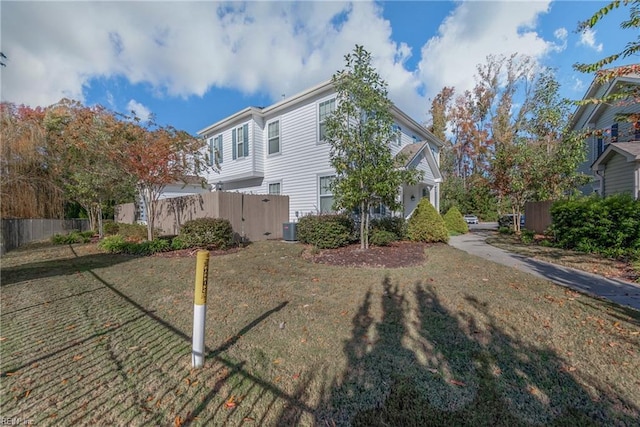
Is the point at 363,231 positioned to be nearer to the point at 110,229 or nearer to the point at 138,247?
the point at 138,247

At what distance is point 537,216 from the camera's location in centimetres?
1245

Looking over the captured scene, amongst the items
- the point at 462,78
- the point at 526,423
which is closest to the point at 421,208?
the point at 526,423

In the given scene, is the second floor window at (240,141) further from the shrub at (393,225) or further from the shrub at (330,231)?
the shrub at (393,225)

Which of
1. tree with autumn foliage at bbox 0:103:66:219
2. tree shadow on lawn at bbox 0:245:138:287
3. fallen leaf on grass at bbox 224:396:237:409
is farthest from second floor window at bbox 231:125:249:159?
fallen leaf on grass at bbox 224:396:237:409

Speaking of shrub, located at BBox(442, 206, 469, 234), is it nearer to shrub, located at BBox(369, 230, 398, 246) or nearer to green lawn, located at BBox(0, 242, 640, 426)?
shrub, located at BBox(369, 230, 398, 246)

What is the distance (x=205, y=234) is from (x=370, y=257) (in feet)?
18.6

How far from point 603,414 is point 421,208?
8915 mm

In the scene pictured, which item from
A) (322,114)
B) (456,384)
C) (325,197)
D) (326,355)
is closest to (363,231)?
(325,197)

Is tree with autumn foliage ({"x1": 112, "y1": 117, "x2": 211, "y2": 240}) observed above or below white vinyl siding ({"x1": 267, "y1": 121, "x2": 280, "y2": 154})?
below

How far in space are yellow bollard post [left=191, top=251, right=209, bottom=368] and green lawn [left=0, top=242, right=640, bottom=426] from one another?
138 millimetres

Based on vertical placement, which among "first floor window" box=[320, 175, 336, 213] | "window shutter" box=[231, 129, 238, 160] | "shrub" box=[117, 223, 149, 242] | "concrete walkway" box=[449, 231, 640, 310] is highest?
"window shutter" box=[231, 129, 238, 160]

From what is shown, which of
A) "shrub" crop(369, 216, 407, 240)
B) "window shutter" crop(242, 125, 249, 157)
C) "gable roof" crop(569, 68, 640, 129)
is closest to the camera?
"shrub" crop(369, 216, 407, 240)

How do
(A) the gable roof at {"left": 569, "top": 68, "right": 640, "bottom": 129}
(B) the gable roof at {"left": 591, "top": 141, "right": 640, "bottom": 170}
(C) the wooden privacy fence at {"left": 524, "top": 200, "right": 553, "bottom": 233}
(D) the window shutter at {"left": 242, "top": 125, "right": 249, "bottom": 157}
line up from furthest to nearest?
(D) the window shutter at {"left": 242, "top": 125, "right": 249, "bottom": 157}, (C) the wooden privacy fence at {"left": 524, "top": 200, "right": 553, "bottom": 233}, (A) the gable roof at {"left": 569, "top": 68, "right": 640, "bottom": 129}, (B) the gable roof at {"left": 591, "top": 141, "right": 640, "bottom": 170}

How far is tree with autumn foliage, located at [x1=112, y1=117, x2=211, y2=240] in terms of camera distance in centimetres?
919
